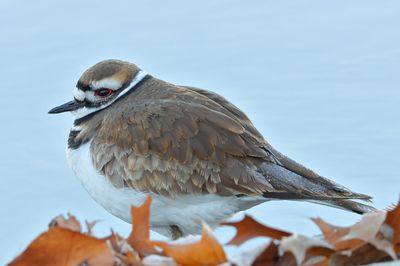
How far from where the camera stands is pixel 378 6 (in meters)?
10.4

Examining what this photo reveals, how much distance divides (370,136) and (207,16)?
2244mm

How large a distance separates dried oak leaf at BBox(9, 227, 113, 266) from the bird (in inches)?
98.6

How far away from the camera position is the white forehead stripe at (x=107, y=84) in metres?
7.91

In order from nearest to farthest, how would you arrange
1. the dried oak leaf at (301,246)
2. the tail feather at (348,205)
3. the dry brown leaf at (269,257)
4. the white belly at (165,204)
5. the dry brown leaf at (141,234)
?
the dried oak leaf at (301,246) < the dry brown leaf at (269,257) < the dry brown leaf at (141,234) < the tail feather at (348,205) < the white belly at (165,204)

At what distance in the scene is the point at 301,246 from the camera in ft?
14.2

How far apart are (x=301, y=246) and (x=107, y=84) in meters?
3.84

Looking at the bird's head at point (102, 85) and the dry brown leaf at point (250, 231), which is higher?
the bird's head at point (102, 85)

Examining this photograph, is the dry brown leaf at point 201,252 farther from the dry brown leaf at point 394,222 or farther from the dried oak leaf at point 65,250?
the dry brown leaf at point 394,222

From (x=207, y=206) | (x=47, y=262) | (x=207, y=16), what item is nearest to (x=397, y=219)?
(x=47, y=262)

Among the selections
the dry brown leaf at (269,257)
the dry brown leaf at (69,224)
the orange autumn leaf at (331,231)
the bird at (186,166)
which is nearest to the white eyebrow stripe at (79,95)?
the bird at (186,166)

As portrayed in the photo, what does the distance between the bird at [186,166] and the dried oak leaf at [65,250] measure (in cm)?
250

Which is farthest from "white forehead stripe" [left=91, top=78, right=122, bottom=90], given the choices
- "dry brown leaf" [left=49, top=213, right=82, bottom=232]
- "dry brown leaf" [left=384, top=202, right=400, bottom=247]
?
"dry brown leaf" [left=384, top=202, right=400, bottom=247]

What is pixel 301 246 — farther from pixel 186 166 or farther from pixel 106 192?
pixel 106 192

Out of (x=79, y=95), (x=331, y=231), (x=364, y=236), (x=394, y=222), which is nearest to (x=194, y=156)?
(x=79, y=95)
